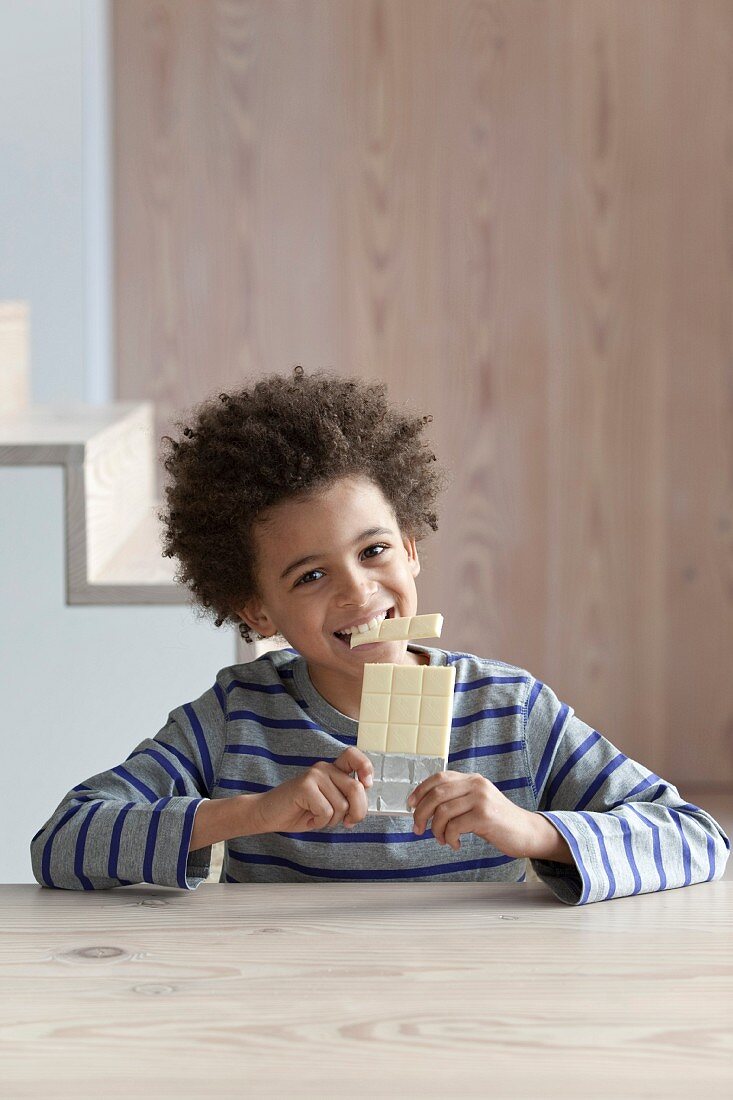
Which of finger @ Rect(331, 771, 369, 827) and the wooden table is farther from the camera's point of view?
finger @ Rect(331, 771, 369, 827)

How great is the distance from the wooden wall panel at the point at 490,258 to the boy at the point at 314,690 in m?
2.34

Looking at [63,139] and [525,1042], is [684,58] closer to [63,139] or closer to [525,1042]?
[63,139]

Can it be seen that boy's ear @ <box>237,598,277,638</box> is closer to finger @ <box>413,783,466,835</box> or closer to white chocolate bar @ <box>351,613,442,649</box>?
white chocolate bar @ <box>351,613,442,649</box>

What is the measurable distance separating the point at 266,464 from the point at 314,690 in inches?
9.6

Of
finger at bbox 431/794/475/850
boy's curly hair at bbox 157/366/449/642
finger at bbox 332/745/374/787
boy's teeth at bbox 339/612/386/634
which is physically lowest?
finger at bbox 431/794/475/850

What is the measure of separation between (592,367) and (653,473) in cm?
35

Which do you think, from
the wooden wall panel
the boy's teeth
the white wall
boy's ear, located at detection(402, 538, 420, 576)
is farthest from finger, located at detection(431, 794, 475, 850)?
the wooden wall panel

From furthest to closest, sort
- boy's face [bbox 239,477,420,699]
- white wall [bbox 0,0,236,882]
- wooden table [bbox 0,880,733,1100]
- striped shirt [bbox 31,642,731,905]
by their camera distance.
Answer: white wall [bbox 0,0,236,882] < boy's face [bbox 239,477,420,699] < striped shirt [bbox 31,642,731,905] < wooden table [bbox 0,880,733,1100]

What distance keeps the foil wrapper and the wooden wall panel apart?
271cm

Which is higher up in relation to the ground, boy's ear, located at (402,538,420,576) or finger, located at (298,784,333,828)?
boy's ear, located at (402,538,420,576)

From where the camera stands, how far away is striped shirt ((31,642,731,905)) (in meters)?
1.10

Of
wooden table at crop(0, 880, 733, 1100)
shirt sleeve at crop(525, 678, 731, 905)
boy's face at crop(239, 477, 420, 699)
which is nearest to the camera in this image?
wooden table at crop(0, 880, 733, 1100)

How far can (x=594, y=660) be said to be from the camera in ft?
12.5

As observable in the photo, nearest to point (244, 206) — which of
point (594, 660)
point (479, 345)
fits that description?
point (479, 345)
